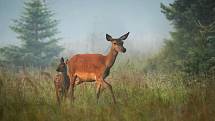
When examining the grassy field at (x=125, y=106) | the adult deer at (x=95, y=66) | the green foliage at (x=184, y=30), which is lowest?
the grassy field at (x=125, y=106)

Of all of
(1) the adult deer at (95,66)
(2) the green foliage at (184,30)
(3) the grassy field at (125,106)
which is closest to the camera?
(3) the grassy field at (125,106)

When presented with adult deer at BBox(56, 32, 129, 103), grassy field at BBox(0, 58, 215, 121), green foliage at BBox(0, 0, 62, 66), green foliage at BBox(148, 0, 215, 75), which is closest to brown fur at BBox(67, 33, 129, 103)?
adult deer at BBox(56, 32, 129, 103)

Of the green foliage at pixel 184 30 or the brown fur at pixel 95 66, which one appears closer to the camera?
the brown fur at pixel 95 66

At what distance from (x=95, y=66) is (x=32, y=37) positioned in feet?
37.1

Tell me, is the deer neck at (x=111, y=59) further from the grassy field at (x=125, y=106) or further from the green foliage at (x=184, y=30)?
the green foliage at (x=184, y=30)

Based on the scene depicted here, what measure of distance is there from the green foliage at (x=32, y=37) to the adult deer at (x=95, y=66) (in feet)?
32.7

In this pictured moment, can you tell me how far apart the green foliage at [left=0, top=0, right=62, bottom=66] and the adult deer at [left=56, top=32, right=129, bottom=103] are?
9960 millimetres

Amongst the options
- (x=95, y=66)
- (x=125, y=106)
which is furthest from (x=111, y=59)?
(x=125, y=106)

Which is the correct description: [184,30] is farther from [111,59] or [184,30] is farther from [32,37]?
[32,37]

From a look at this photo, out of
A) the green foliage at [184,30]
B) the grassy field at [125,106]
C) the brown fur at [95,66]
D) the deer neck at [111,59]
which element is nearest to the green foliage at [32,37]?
the green foliage at [184,30]

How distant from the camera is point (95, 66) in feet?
28.8

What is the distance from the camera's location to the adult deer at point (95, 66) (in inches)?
335

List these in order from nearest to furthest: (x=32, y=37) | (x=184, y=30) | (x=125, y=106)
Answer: (x=125, y=106) → (x=184, y=30) → (x=32, y=37)

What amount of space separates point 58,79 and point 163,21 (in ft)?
96.5
